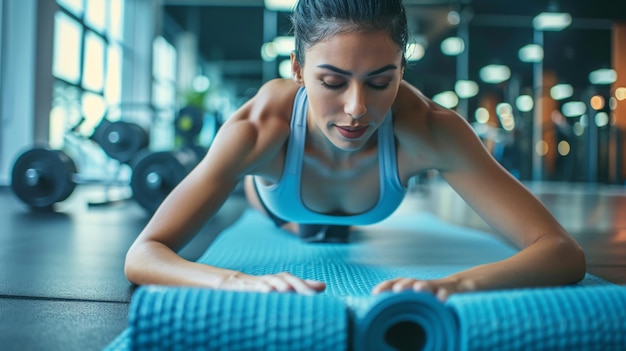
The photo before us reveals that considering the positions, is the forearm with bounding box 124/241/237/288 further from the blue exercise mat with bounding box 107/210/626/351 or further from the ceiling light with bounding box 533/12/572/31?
the ceiling light with bounding box 533/12/572/31

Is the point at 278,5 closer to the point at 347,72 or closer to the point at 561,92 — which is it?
the point at 347,72

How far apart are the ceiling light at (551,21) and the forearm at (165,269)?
828 centimetres

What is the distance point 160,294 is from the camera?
27.0 inches

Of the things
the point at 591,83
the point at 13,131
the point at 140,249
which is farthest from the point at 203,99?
the point at 591,83

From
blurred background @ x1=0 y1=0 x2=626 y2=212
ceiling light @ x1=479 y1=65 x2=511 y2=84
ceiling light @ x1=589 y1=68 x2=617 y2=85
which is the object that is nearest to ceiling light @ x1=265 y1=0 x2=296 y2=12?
blurred background @ x1=0 y1=0 x2=626 y2=212

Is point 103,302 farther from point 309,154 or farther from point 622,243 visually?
point 622,243

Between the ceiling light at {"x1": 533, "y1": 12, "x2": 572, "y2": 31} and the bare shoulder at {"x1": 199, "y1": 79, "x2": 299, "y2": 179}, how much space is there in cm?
781

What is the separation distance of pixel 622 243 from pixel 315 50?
65.6 inches

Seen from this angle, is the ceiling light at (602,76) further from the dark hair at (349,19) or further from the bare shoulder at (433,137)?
the dark hair at (349,19)

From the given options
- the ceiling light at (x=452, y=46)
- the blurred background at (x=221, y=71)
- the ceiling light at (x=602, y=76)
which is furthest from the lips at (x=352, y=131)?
the ceiling light at (x=602, y=76)

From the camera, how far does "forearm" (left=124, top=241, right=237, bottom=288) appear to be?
876mm

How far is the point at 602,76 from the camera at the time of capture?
1107 cm

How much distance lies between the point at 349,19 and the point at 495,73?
11099 millimetres

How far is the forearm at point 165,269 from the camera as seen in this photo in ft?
2.88
